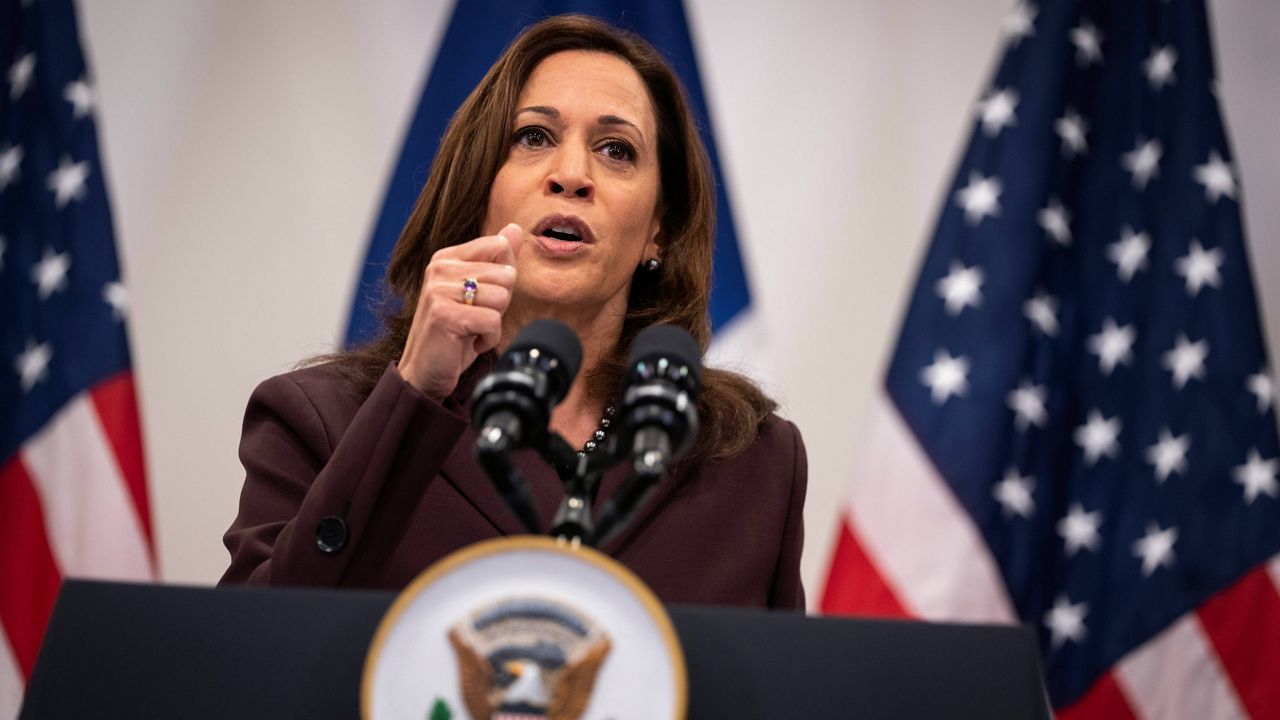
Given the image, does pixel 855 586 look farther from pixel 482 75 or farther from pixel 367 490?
pixel 367 490

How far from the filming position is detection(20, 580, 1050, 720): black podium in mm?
953

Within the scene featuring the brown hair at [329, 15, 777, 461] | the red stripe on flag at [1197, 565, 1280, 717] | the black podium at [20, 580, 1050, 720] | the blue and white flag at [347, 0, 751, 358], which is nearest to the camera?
the black podium at [20, 580, 1050, 720]

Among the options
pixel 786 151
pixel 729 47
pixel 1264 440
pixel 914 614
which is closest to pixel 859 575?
pixel 914 614

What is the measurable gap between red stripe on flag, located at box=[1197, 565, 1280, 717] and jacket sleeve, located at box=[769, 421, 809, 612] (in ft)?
5.55

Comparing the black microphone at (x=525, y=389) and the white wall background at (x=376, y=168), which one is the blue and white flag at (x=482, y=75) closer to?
the white wall background at (x=376, y=168)

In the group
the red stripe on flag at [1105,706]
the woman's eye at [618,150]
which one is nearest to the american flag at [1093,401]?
the red stripe on flag at [1105,706]

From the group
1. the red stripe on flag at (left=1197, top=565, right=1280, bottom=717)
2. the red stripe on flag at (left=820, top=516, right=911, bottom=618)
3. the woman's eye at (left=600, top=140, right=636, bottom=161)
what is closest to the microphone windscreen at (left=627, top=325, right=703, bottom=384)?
the woman's eye at (left=600, top=140, right=636, bottom=161)

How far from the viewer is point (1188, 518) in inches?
123

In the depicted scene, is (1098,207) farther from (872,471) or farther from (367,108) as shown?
(367,108)

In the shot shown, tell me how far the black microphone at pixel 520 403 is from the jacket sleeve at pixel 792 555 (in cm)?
82

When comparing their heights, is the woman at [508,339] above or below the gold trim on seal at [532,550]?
below

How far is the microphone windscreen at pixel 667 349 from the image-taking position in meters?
1.04

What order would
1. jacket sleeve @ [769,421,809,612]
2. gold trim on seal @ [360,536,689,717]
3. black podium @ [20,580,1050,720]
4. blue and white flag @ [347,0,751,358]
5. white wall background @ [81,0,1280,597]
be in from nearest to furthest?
gold trim on seal @ [360,536,689,717] → black podium @ [20,580,1050,720] → jacket sleeve @ [769,421,809,612] → blue and white flag @ [347,0,751,358] → white wall background @ [81,0,1280,597]

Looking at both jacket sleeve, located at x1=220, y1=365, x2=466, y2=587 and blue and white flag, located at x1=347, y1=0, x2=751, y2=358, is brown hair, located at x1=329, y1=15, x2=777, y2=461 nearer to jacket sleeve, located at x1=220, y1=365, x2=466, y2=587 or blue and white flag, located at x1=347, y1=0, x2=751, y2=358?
jacket sleeve, located at x1=220, y1=365, x2=466, y2=587
